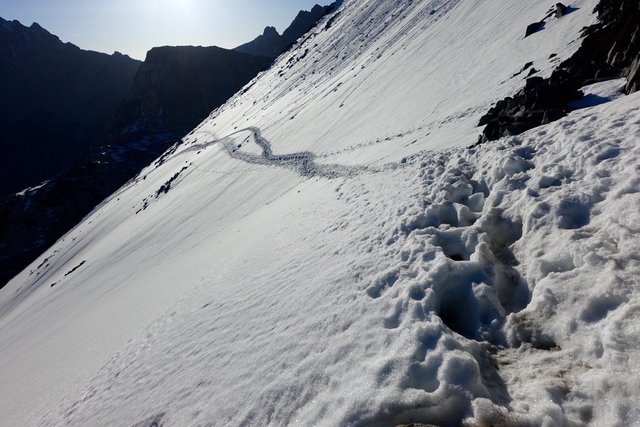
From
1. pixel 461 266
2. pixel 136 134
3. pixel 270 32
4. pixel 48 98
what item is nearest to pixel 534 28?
pixel 461 266

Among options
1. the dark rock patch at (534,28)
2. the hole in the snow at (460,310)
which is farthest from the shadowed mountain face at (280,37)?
the hole in the snow at (460,310)

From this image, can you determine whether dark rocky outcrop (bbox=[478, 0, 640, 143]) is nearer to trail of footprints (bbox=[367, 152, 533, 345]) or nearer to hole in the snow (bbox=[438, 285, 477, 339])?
trail of footprints (bbox=[367, 152, 533, 345])

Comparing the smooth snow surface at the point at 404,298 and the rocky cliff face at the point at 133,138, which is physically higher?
the rocky cliff face at the point at 133,138

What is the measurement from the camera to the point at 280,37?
167 meters

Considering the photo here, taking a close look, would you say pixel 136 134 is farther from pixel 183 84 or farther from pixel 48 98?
pixel 48 98

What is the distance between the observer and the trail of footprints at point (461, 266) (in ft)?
18.4

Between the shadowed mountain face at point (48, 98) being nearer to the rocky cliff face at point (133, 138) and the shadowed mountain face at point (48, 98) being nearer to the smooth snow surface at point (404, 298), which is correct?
the rocky cliff face at point (133, 138)

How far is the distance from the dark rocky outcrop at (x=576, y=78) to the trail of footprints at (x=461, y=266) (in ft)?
7.63

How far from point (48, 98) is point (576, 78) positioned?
8174 inches

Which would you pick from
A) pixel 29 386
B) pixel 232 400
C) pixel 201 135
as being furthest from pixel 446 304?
pixel 201 135

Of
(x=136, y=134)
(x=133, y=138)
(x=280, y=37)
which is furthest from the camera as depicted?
(x=280, y=37)

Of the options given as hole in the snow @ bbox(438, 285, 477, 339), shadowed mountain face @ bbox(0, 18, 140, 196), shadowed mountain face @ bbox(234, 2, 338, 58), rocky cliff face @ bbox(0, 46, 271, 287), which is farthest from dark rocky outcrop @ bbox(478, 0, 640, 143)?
shadowed mountain face @ bbox(0, 18, 140, 196)

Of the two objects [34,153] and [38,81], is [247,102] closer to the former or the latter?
[34,153]

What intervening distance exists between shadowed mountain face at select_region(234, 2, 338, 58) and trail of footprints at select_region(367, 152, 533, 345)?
462 ft
